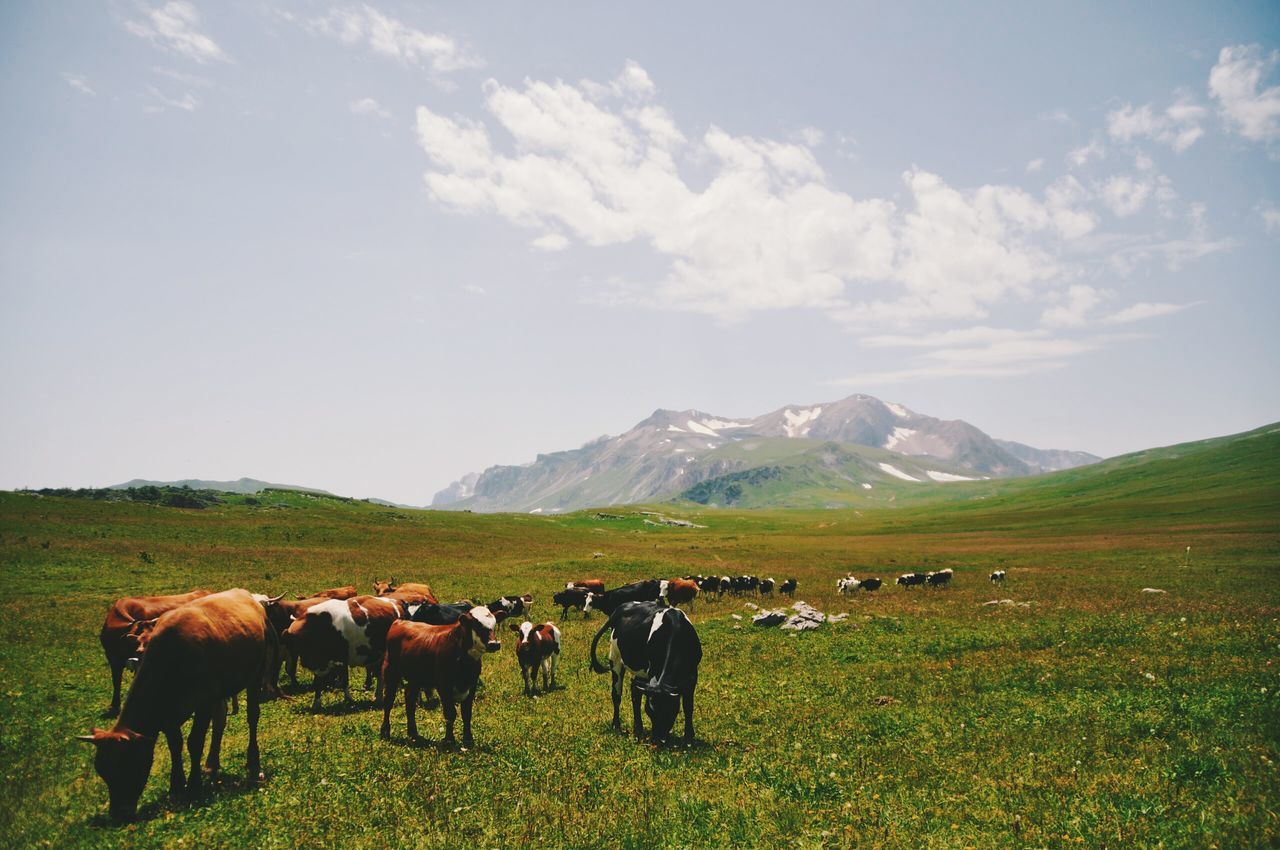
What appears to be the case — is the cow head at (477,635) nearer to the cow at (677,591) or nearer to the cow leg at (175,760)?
the cow leg at (175,760)

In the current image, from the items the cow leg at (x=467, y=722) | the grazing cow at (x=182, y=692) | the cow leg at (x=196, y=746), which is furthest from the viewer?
the cow leg at (x=467, y=722)

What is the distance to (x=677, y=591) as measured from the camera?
3825cm

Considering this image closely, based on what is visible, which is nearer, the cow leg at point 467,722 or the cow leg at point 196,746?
the cow leg at point 196,746

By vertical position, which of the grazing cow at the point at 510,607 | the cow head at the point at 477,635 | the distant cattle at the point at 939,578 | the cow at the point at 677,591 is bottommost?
the distant cattle at the point at 939,578

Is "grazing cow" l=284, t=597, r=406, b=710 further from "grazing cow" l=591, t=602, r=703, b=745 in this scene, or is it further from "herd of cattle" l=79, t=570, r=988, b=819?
"grazing cow" l=591, t=602, r=703, b=745

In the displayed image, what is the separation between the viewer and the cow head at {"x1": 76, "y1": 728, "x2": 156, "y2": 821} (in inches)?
358

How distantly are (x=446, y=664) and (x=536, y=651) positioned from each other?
19.2 feet

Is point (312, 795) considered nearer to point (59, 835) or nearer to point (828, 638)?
point (59, 835)

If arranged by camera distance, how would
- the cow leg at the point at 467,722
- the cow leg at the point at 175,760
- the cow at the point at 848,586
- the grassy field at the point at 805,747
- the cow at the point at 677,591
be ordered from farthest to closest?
the cow at the point at 848,586, the cow at the point at 677,591, the cow leg at the point at 467,722, the cow leg at the point at 175,760, the grassy field at the point at 805,747

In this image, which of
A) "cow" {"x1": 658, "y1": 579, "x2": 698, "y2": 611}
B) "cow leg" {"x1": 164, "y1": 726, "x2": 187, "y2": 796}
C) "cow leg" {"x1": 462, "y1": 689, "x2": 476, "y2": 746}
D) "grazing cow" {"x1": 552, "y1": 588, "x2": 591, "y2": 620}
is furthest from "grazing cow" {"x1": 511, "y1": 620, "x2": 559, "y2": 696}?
"cow" {"x1": 658, "y1": 579, "x2": 698, "y2": 611}

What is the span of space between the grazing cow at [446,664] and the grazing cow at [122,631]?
6.31 m

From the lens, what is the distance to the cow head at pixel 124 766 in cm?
909

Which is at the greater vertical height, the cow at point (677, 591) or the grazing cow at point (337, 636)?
the grazing cow at point (337, 636)

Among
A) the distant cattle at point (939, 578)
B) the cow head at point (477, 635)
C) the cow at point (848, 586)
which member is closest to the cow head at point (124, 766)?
the cow head at point (477, 635)
